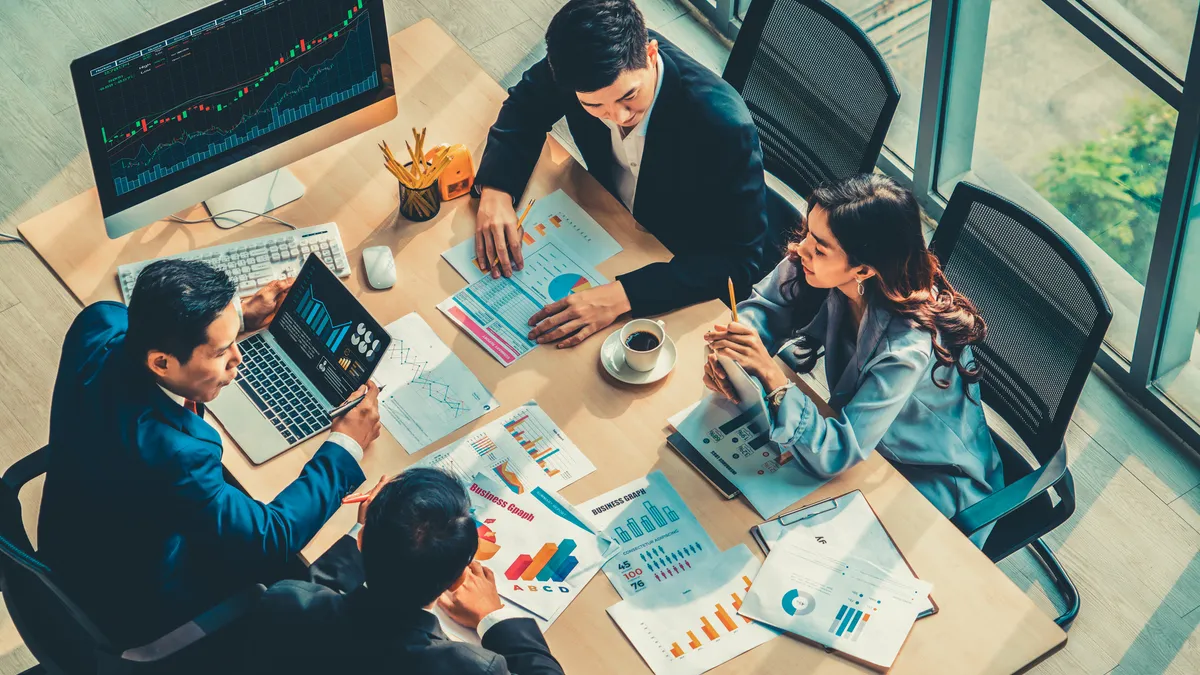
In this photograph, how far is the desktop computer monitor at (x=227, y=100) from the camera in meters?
2.49

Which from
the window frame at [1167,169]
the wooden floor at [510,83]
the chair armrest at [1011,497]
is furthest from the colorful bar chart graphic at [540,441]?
the window frame at [1167,169]

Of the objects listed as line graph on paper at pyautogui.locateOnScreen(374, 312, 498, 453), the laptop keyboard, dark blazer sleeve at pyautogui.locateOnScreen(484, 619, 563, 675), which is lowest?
dark blazer sleeve at pyautogui.locateOnScreen(484, 619, 563, 675)

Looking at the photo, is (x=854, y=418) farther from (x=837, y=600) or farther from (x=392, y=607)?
(x=392, y=607)

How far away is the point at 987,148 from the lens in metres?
4.08

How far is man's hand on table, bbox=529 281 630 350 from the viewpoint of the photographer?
8.72 ft

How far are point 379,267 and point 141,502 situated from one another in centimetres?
78

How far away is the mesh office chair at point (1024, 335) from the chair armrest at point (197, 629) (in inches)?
57.9

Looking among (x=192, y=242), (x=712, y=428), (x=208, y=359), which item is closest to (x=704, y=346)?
(x=712, y=428)

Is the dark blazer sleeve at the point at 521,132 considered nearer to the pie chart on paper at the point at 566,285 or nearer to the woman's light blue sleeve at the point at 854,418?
the pie chart on paper at the point at 566,285

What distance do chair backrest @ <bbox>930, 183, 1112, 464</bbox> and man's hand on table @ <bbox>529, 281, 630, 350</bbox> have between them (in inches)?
30.3

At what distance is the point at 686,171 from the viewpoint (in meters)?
2.91

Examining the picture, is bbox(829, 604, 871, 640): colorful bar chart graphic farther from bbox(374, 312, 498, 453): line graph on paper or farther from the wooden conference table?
bbox(374, 312, 498, 453): line graph on paper

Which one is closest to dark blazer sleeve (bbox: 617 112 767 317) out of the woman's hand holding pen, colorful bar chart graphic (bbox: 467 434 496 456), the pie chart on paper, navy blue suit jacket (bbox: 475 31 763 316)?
navy blue suit jacket (bbox: 475 31 763 316)

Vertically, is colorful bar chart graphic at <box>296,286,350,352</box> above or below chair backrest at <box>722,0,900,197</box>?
above
